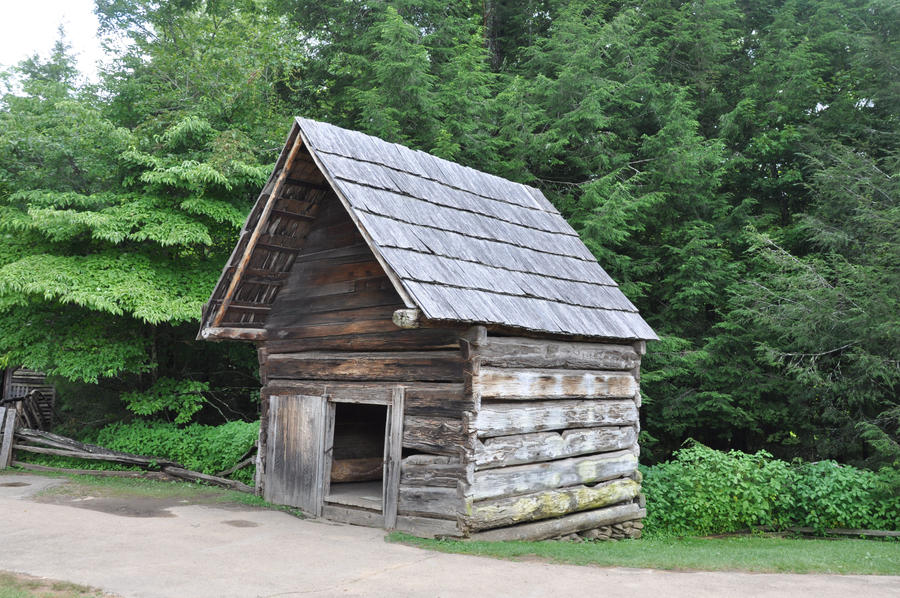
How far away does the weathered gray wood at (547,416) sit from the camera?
28.0 ft

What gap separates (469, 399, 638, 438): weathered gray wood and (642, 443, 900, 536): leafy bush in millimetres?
2199

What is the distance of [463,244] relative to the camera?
9.44 metres

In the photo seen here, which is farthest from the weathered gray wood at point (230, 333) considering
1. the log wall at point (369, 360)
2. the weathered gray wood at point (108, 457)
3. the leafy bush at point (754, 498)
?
the leafy bush at point (754, 498)

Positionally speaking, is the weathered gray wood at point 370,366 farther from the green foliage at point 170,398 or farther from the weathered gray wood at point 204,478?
the green foliage at point 170,398

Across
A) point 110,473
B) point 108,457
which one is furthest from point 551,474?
point 108,457

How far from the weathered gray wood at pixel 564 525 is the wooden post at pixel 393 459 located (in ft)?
3.70

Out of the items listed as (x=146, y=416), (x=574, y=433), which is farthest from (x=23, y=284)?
(x=574, y=433)

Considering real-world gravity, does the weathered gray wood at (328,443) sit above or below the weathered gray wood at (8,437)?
above

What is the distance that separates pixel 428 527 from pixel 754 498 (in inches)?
279

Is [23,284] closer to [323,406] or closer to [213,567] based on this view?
[323,406]

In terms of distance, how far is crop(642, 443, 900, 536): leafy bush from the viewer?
12.5 meters

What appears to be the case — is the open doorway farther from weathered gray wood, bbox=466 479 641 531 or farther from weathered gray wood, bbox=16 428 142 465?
weathered gray wood, bbox=16 428 142 465

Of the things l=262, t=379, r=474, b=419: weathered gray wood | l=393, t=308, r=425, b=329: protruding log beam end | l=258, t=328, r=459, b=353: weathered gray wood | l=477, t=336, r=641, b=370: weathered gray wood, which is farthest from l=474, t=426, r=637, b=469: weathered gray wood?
l=393, t=308, r=425, b=329: protruding log beam end

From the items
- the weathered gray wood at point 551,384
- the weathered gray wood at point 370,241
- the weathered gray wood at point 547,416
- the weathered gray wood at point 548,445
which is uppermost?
the weathered gray wood at point 370,241
